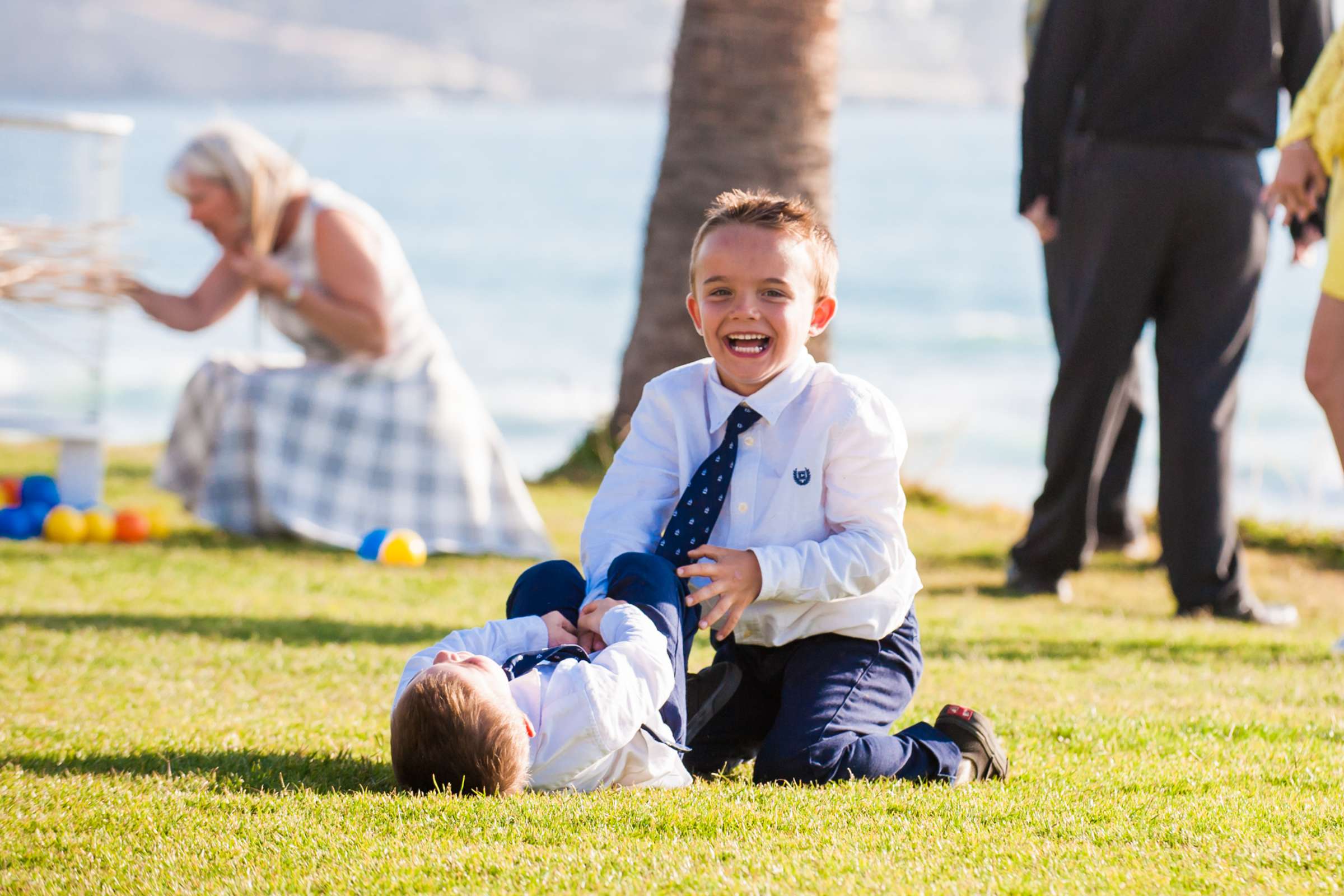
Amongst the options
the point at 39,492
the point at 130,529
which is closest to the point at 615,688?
the point at 130,529

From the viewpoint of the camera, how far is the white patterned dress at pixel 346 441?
7062mm

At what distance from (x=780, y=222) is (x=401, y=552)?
12.1ft

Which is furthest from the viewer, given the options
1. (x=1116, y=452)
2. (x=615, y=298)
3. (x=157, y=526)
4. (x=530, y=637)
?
(x=615, y=298)

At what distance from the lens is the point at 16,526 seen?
7.11 metres

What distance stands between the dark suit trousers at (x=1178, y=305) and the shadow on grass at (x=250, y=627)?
2732 millimetres

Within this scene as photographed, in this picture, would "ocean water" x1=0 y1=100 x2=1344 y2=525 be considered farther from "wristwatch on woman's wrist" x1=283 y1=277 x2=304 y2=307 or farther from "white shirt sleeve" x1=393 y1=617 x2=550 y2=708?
"white shirt sleeve" x1=393 y1=617 x2=550 y2=708

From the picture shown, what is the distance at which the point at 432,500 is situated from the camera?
714 cm

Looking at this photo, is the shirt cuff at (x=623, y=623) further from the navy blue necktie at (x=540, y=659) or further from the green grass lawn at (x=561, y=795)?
the green grass lawn at (x=561, y=795)

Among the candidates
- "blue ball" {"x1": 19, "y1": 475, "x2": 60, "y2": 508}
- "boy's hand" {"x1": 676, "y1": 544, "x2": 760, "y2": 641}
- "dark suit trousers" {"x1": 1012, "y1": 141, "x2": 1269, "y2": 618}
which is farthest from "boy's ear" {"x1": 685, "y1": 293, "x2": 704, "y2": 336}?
"blue ball" {"x1": 19, "y1": 475, "x2": 60, "y2": 508}

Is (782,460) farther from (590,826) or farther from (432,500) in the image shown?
(432,500)

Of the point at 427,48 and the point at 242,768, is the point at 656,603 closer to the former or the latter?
the point at 242,768

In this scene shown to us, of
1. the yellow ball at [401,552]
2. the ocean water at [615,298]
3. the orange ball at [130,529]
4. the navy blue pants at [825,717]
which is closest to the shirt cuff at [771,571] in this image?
the navy blue pants at [825,717]

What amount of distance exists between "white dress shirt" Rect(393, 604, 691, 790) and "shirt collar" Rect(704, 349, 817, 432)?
0.59 meters

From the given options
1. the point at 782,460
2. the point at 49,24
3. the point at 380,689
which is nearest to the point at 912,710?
the point at 782,460
